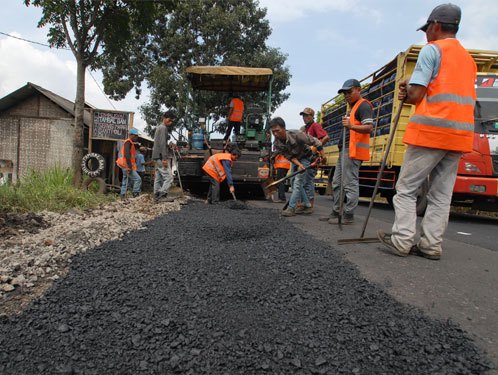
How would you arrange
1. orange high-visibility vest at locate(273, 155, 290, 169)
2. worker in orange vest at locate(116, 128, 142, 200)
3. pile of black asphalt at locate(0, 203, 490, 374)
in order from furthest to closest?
orange high-visibility vest at locate(273, 155, 290, 169), worker in orange vest at locate(116, 128, 142, 200), pile of black asphalt at locate(0, 203, 490, 374)

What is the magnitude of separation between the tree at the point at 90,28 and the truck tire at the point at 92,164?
0.27 m

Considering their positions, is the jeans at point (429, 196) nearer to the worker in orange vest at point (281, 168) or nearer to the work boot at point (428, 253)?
the work boot at point (428, 253)

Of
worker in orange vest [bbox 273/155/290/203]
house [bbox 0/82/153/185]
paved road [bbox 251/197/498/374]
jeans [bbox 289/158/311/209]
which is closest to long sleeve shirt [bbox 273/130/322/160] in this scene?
jeans [bbox 289/158/311/209]

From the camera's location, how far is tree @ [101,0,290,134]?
1698 cm

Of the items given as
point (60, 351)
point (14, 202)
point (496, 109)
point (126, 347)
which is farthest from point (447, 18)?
point (14, 202)

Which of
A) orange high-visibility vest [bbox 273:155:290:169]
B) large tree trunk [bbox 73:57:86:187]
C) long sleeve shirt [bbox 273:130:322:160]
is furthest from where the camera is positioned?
orange high-visibility vest [bbox 273:155:290:169]

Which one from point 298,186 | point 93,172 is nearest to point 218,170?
point 298,186

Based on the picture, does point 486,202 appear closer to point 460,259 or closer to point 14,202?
point 460,259

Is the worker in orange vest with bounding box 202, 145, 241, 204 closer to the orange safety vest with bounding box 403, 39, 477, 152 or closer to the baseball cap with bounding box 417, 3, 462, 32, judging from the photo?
the orange safety vest with bounding box 403, 39, 477, 152

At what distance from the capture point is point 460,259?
9.90ft

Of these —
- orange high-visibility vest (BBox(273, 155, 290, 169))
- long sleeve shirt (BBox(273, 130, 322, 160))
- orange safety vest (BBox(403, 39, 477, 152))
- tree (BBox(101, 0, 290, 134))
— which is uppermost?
tree (BBox(101, 0, 290, 134))

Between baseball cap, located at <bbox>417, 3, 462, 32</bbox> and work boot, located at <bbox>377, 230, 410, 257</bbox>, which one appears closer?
baseball cap, located at <bbox>417, 3, 462, 32</bbox>

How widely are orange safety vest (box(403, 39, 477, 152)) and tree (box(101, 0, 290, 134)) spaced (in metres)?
14.8

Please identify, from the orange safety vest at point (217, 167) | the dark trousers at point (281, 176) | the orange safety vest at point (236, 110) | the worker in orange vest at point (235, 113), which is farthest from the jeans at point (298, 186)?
→ the orange safety vest at point (236, 110)
